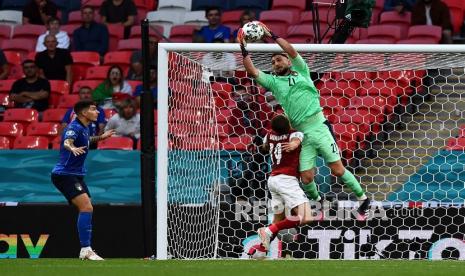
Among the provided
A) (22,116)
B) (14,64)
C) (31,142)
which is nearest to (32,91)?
(22,116)

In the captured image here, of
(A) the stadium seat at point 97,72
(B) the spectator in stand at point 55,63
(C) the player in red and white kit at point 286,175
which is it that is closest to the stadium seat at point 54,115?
(A) the stadium seat at point 97,72

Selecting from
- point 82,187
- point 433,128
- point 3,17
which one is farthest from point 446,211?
point 3,17

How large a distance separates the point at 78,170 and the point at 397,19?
6247 mm

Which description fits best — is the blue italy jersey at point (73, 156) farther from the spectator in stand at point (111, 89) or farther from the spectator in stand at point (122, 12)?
the spectator in stand at point (122, 12)

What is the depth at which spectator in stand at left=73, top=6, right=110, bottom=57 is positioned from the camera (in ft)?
59.7

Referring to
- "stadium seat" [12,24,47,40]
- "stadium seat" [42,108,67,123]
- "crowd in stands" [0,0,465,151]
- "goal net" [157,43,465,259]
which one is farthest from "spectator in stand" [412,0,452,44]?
"stadium seat" [12,24,47,40]

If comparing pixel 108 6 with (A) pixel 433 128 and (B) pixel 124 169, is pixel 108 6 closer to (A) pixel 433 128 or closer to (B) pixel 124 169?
(B) pixel 124 169

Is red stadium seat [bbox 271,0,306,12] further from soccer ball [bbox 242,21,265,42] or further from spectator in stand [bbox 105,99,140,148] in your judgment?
soccer ball [bbox 242,21,265,42]

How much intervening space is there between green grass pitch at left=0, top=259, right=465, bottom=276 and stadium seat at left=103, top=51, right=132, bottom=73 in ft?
23.7

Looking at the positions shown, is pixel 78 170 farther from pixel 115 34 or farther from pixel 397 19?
pixel 115 34

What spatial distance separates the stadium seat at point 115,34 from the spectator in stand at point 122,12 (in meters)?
0.07

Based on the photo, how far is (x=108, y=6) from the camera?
1880 cm

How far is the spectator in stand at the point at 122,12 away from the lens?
18.7 m

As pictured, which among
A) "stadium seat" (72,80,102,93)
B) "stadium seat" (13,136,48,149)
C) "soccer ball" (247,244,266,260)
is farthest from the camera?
"stadium seat" (72,80,102,93)
